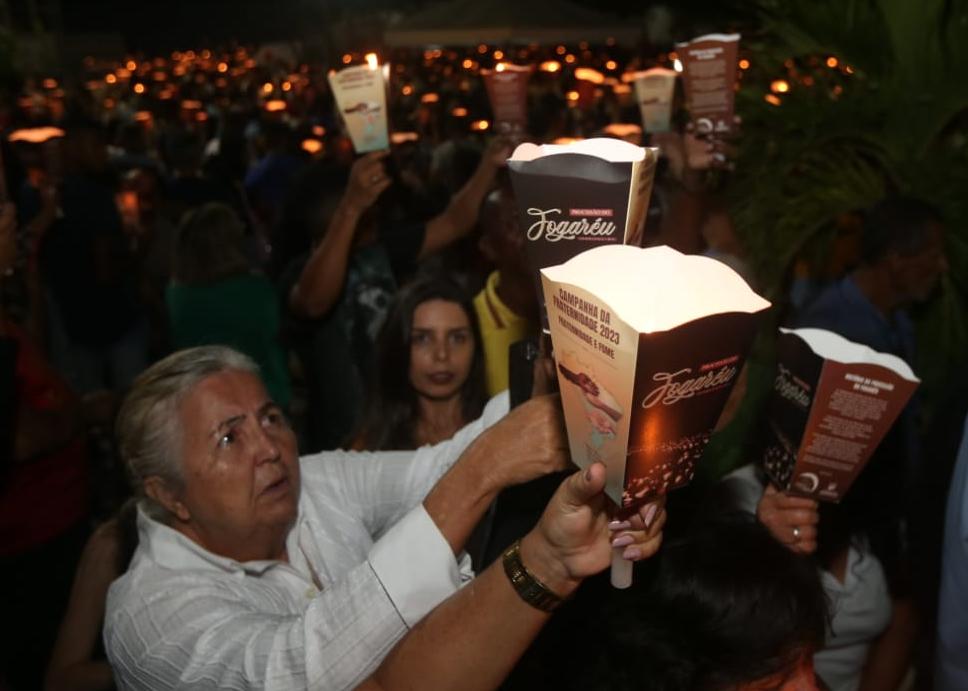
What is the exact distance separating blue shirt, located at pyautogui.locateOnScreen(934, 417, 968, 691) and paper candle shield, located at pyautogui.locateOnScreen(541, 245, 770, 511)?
1.25 meters

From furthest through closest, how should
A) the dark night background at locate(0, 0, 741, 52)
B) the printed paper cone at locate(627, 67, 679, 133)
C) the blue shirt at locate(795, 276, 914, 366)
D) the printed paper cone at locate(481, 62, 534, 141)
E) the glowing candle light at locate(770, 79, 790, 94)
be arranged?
1. the dark night background at locate(0, 0, 741, 52)
2. the glowing candle light at locate(770, 79, 790, 94)
3. the printed paper cone at locate(627, 67, 679, 133)
4. the printed paper cone at locate(481, 62, 534, 141)
5. the blue shirt at locate(795, 276, 914, 366)

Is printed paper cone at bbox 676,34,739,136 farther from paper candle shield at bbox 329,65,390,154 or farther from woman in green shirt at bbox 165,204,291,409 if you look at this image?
woman in green shirt at bbox 165,204,291,409

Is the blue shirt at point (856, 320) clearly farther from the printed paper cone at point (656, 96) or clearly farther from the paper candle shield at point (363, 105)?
the paper candle shield at point (363, 105)

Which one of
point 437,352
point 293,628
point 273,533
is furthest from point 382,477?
point 437,352

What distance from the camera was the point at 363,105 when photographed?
376cm

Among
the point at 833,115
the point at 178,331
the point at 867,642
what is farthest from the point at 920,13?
the point at 178,331

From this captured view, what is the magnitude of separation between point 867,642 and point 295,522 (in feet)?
5.29

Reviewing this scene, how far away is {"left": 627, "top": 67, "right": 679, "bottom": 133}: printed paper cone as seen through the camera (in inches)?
178

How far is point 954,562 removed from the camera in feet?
7.61

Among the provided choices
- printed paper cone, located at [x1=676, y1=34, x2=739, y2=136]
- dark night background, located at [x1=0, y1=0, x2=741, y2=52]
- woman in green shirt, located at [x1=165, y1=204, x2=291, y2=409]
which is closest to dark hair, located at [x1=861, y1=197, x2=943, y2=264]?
printed paper cone, located at [x1=676, y1=34, x2=739, y2=136]

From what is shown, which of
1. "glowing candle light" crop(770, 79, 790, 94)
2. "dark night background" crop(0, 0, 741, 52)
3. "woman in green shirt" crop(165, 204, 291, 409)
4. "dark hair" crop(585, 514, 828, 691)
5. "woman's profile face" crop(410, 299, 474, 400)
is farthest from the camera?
"dark night background" crop(0, 0, 741, 52)

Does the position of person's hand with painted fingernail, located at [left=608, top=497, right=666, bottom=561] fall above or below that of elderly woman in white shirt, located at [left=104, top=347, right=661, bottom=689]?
above

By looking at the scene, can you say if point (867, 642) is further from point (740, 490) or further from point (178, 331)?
point (178, 331)

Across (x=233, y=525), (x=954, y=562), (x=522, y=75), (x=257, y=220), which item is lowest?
(x=257, y=220)
